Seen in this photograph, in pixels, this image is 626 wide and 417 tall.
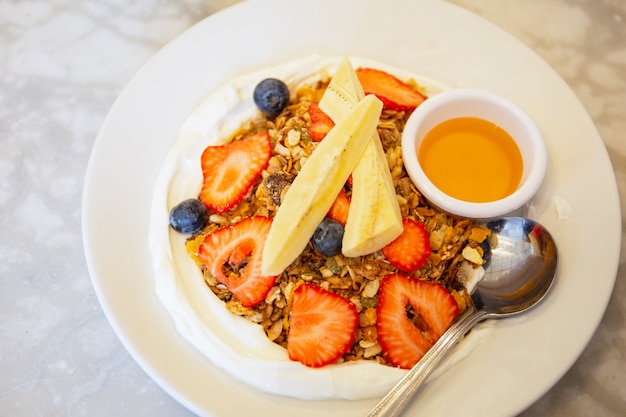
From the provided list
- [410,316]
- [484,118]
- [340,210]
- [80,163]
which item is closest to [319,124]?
[340,210]

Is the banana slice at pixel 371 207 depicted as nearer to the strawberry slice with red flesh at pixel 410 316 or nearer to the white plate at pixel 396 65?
the strawberry slice with red flesh at pixel 410 316

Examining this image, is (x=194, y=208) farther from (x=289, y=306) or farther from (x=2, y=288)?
(x=2, y=288)

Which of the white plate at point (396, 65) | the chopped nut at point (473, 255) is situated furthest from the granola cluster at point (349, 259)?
the white plate at point (396, 65)

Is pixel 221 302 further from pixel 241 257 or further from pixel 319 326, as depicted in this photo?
Result: pixel 319 326

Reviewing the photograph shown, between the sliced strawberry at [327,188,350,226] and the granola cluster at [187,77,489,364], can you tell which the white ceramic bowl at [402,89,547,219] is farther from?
the sliced strawberry at [327,188,350,226]

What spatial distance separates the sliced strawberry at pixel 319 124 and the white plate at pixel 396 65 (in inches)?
13.5

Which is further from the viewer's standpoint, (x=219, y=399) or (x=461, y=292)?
(x=461, y=292)

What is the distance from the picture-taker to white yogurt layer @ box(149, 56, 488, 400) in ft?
5.03

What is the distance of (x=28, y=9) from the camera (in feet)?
8.29

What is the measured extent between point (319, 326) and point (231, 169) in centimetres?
58

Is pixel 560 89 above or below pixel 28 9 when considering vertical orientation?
above

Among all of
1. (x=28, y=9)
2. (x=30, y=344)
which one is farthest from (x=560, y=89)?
(x=28, y=9)

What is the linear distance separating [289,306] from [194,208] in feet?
1.38

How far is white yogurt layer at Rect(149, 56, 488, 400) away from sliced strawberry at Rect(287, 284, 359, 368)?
0.11ft
